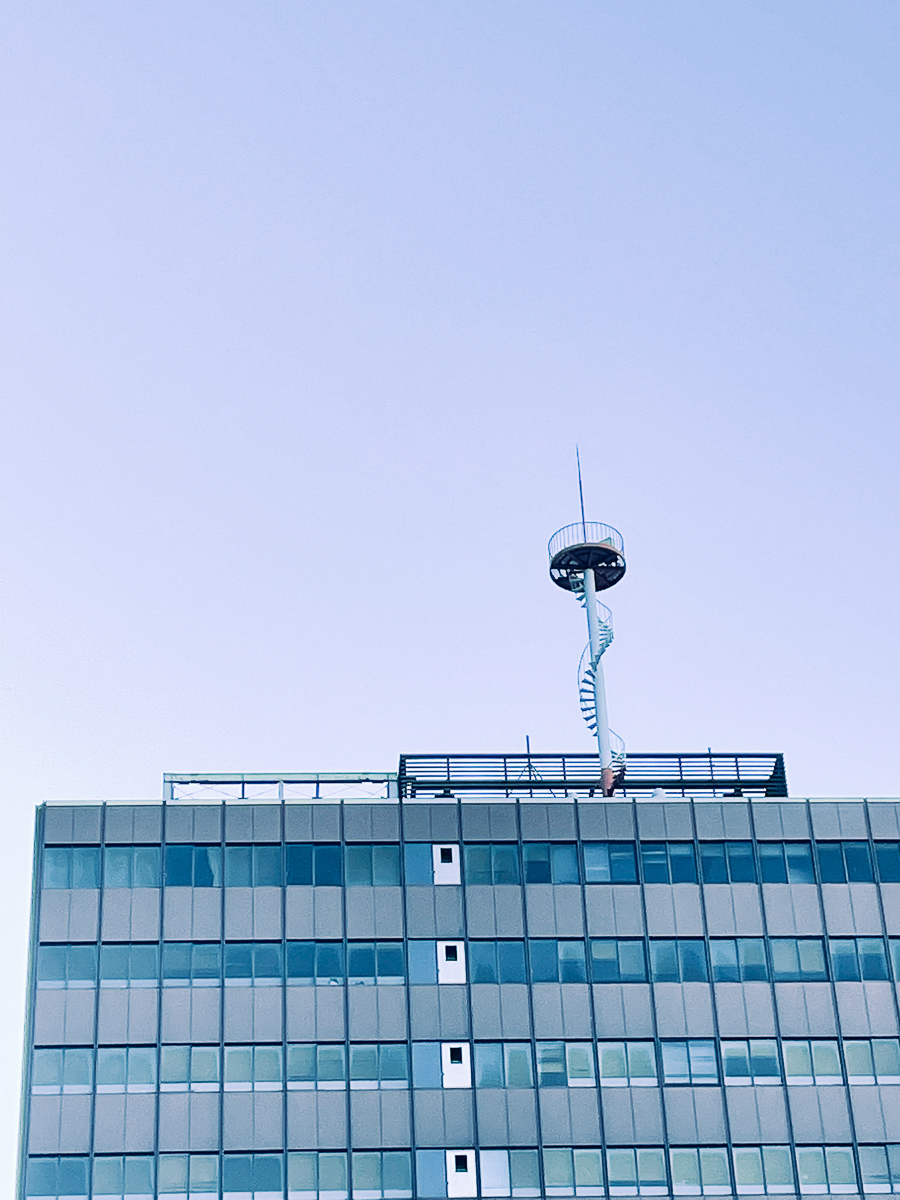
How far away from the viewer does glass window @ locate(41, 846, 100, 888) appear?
73312 millimetres

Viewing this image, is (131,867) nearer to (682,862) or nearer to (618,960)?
(618,960)

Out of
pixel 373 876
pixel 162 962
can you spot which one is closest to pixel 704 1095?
pixel 373 876

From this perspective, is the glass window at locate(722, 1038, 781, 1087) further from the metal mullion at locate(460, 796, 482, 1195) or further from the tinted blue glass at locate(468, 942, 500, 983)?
the metal mullion at locate(460, 796, 482, 1195)

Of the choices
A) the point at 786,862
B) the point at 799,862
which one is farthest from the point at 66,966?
the point at 799,862

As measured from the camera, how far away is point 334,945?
72.9 meters

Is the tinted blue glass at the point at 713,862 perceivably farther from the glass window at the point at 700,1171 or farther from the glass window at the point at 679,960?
the glass window at the point at 700,1171

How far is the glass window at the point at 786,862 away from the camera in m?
75.2

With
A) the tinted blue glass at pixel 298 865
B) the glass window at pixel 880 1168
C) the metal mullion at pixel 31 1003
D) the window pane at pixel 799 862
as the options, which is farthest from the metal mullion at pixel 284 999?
the glass window at pixel 880 1168

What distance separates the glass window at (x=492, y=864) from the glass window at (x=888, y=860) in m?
15.2

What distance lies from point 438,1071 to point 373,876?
27.4 ft

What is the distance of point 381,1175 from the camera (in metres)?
68.9

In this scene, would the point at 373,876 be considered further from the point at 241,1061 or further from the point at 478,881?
the point at 241,1061

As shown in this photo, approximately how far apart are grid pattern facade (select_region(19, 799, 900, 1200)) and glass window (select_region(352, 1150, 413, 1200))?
0.11 meters

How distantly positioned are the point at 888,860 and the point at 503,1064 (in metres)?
18.5
